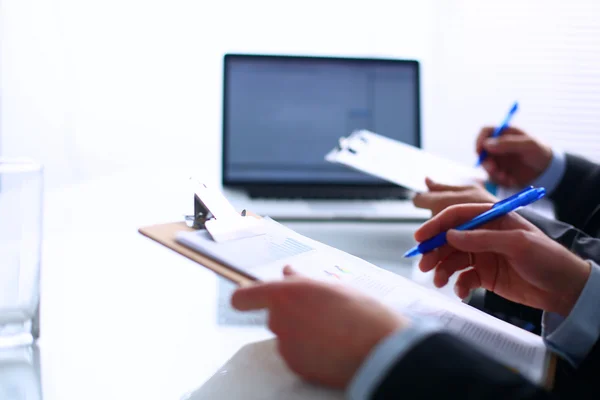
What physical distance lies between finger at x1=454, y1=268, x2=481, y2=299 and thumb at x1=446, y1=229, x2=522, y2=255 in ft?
0.36

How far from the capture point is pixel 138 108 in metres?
1.53

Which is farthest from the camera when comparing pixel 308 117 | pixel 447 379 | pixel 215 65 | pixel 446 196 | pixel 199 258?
pixel 215 65

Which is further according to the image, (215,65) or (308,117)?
(215,65)

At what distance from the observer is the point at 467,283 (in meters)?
0.61

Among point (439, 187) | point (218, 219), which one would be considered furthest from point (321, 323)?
point (439, 187)

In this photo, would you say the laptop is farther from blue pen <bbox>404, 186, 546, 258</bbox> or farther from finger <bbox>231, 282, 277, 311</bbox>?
finger <bbox>231, 282, 277, 311</bbox>

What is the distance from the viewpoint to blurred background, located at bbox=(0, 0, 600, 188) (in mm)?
1455

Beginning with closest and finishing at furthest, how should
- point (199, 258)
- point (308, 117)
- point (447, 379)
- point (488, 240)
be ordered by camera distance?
point (447, 379) < point (199, 258) < point (488, 240) < point (308, 117)

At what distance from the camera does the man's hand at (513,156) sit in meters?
1.08

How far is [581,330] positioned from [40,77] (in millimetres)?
1510

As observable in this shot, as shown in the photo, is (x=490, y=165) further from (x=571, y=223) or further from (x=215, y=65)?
(x=215, y=65)

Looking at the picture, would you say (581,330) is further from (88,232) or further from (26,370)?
(88,232)

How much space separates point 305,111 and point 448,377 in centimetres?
106

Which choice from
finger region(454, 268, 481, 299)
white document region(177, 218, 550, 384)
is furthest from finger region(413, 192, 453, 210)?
white document region(177, 218, 550, 384)
